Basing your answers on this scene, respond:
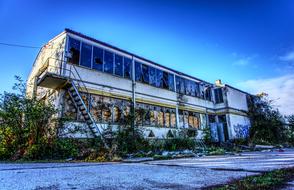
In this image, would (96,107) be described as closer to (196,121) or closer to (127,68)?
(127,68)

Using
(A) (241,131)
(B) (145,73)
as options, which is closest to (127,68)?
(B) (145,73)

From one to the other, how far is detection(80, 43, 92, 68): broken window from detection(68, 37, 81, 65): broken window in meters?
0.28

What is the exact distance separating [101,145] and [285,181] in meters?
8.19

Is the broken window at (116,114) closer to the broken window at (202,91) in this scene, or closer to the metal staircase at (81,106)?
the metal staircase at (81,106)

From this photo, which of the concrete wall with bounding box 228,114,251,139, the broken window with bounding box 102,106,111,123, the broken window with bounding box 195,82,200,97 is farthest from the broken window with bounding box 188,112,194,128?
the broken window with bounding box 102,106,111,123

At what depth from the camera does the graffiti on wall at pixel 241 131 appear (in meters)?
19.8

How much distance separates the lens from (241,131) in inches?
803

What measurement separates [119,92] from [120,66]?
1815 millimetres

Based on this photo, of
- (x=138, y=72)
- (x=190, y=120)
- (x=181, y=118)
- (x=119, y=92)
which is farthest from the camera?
(x=190, y=120)

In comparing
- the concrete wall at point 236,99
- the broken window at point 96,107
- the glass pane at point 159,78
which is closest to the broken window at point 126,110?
the broken window at point 96,107

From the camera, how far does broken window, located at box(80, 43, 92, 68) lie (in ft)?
37.6

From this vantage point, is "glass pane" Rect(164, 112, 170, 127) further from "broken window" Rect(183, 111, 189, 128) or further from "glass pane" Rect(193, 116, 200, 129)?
"glass pane" Rect(193, 116, 200, 129)

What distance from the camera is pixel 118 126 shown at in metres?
11.7

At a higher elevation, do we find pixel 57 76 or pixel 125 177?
pixel 57 76
